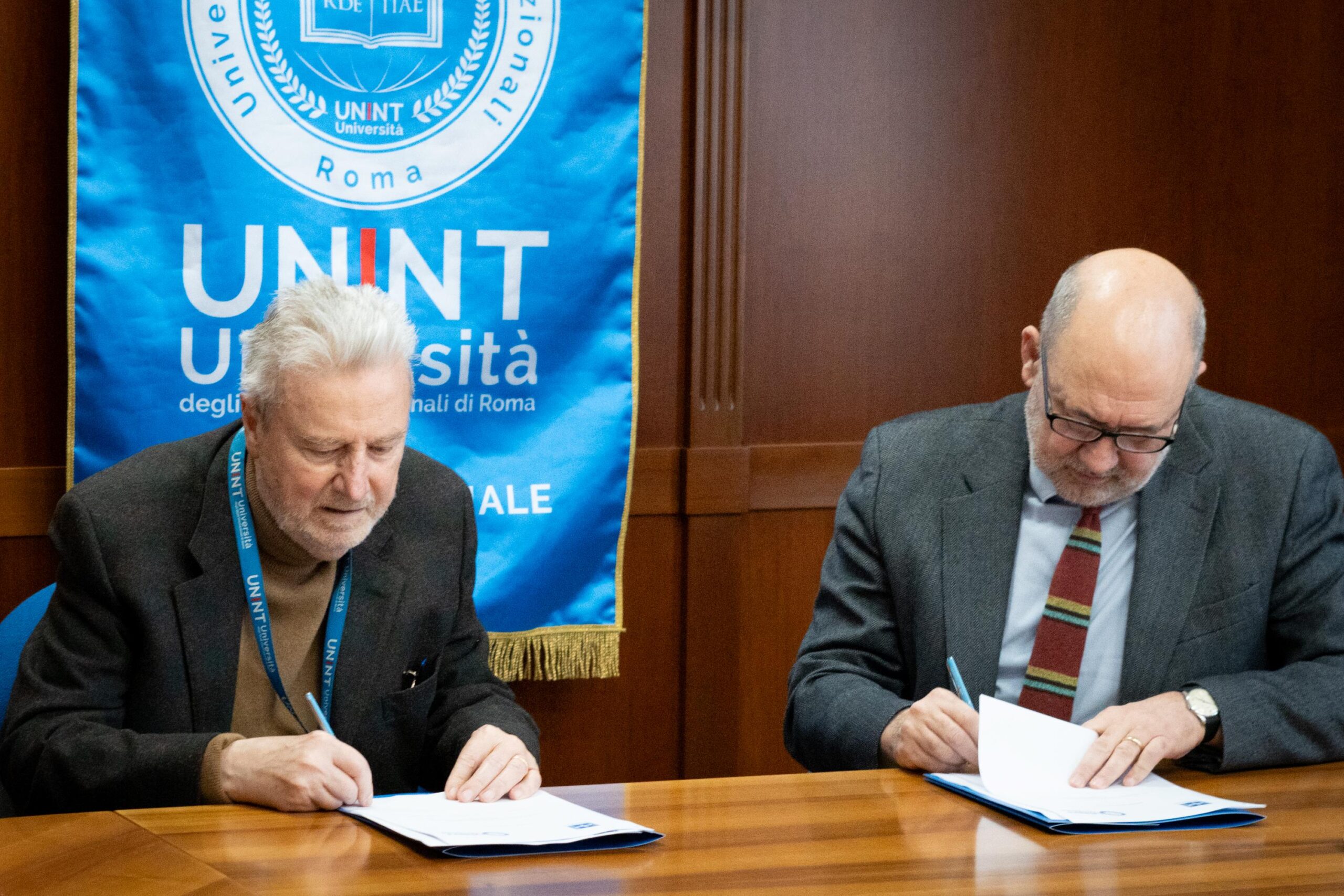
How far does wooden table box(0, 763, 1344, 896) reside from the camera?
151 centimetres

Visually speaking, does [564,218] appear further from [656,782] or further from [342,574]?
[656,782]

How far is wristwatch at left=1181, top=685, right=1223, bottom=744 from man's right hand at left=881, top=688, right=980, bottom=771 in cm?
34

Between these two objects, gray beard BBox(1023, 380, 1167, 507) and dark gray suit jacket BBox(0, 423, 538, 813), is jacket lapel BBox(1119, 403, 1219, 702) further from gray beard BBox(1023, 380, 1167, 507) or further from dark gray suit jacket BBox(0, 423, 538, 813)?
dark gray suit jacket BBox(0, 423, 538, 813)

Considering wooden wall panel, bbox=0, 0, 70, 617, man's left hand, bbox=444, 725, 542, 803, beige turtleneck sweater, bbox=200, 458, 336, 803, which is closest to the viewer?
man's left hand, bbox=444, 725, 542, 803

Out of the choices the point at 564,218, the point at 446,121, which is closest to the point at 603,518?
the point at 564,218

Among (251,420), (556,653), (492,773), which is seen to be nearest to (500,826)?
(492,773)

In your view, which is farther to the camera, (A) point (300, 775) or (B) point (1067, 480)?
(B) point (1067, 480)

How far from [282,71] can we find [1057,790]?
231cm

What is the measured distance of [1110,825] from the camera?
5.83ft

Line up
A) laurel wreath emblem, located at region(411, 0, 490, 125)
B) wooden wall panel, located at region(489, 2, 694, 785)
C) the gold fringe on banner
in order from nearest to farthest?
laurel wreath emblem, located at region(411, 0, 490, 125), the gold fringe on banner, wooden wall panel, located at region(489, 2, 694, 785)

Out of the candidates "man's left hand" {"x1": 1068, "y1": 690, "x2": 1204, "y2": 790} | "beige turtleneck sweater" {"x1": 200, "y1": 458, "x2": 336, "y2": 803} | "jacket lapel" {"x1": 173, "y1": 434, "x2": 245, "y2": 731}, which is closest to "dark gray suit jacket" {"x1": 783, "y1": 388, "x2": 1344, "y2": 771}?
"man's left hand" {"x1": 1068, "y1": 690, "x2": 1204, "y2": 790}

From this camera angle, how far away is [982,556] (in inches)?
91.9

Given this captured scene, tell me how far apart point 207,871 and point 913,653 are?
49.5 inches

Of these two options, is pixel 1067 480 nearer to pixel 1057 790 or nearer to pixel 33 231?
pixel 1057 790
